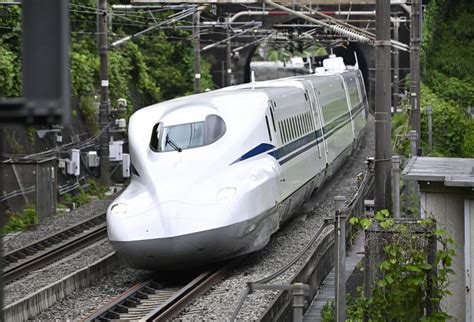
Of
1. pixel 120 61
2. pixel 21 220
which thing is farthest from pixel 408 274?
pixel 120 61

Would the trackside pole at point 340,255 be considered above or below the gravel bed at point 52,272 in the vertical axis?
above

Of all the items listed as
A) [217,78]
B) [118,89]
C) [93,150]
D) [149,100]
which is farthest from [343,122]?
[217,78]

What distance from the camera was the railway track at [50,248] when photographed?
14.5 metres

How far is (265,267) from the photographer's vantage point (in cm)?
1347

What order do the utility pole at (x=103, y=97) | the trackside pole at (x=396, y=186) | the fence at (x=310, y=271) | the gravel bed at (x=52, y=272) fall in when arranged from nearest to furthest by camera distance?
the fence at (x=310, y=271)
the trackside pole at (x=396, y=186)
the gravel bed at (x=52, y=272)
the utility pole at (x=103, y=97)

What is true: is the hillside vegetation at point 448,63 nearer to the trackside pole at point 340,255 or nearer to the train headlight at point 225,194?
the train headlight at point 225,194

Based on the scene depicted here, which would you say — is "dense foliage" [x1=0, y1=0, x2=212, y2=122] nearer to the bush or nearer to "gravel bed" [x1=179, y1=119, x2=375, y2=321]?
the bush

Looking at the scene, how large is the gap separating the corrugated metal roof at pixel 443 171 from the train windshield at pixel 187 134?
338 cm

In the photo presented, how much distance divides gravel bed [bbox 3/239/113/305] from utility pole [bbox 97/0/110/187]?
7968mm

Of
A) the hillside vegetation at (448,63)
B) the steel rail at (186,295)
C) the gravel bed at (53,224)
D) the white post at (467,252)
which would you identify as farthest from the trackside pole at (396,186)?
the hillside vegetation at (448,63)

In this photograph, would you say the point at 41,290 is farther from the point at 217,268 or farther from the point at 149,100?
the point at 149,100

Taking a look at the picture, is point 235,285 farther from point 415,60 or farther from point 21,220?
point 415,60

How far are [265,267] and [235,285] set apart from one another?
134 centimetres

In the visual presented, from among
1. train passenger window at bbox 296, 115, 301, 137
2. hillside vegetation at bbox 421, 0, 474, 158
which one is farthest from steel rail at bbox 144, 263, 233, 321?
hillside vegetation at bbox 421, 0, 474, 158
